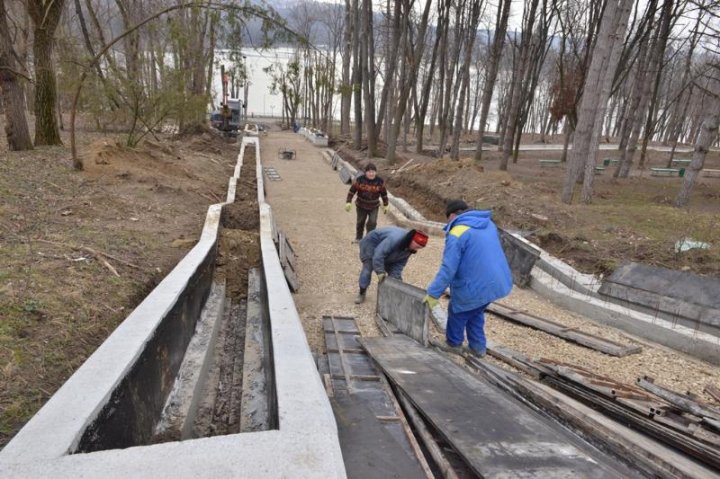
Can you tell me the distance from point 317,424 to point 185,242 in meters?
5.01

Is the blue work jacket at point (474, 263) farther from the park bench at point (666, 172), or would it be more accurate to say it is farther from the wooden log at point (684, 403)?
the park bench at point (666, 172)

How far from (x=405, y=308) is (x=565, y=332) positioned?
188 cm

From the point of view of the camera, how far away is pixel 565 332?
5238 millimetres

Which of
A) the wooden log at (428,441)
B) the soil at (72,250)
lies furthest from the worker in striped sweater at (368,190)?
the wooden log at (428,441)

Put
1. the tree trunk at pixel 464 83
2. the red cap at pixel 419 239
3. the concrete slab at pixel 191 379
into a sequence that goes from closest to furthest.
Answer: the concrete slab at pixel 191 379, the red cap at pixel 419 239, the tree trunk at pixel 464 83

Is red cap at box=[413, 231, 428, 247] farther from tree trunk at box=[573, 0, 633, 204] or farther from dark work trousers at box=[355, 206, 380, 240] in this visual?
tree trunk at box=[573, 0, 633, 204]

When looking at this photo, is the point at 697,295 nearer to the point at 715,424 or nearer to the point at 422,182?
the point at 715,424

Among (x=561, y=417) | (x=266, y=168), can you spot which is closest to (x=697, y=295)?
(x=561, y=417)

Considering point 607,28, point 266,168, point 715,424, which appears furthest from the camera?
point 266,168

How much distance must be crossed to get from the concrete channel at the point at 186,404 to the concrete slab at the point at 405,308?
128 cm

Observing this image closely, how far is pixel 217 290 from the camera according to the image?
606 centimetres

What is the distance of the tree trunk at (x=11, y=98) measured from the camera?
10.5 metres

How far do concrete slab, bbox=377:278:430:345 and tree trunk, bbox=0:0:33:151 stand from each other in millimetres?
10352

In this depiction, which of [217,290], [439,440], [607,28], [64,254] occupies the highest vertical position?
[607,28]
